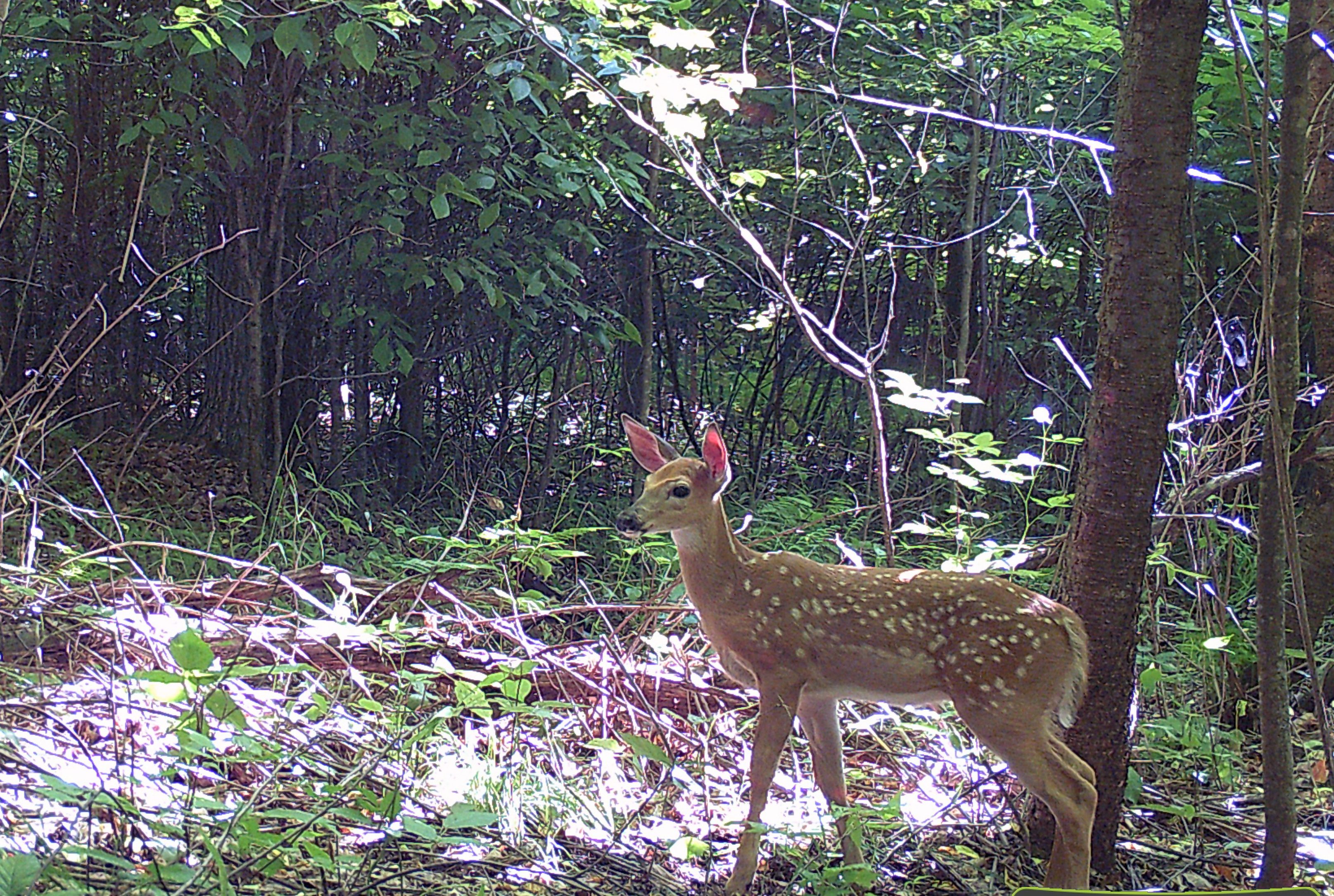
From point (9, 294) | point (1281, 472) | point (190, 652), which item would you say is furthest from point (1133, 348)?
point (9, 294)

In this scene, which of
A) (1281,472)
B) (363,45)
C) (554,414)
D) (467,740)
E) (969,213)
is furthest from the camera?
(554,414)

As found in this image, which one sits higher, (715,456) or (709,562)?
(715,456)

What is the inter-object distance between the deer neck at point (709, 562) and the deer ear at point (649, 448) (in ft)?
0.89

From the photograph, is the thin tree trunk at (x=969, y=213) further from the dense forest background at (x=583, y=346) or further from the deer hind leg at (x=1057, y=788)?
the deer hind leg at (x=1057, y=788)

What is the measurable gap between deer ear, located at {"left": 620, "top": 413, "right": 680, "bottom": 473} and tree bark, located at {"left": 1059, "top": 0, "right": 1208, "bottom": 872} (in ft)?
3.77

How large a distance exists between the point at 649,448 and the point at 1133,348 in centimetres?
135

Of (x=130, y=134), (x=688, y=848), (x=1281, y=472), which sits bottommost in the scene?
(x=688, y=848)

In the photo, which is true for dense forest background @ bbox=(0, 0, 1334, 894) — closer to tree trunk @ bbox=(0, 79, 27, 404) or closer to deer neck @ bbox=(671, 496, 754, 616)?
tree trunk @ bbox=(0, 79, 27, 404)

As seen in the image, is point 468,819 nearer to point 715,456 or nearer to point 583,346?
point 715,456

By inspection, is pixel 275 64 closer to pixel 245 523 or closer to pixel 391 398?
pixel 391 398

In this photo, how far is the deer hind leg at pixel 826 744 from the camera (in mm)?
3082

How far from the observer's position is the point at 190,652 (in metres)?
2.18

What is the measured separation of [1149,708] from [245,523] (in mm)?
4243

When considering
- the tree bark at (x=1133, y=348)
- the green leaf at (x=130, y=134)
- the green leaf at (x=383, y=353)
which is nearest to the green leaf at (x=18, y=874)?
the tree bark at (x=1133, y=348)
